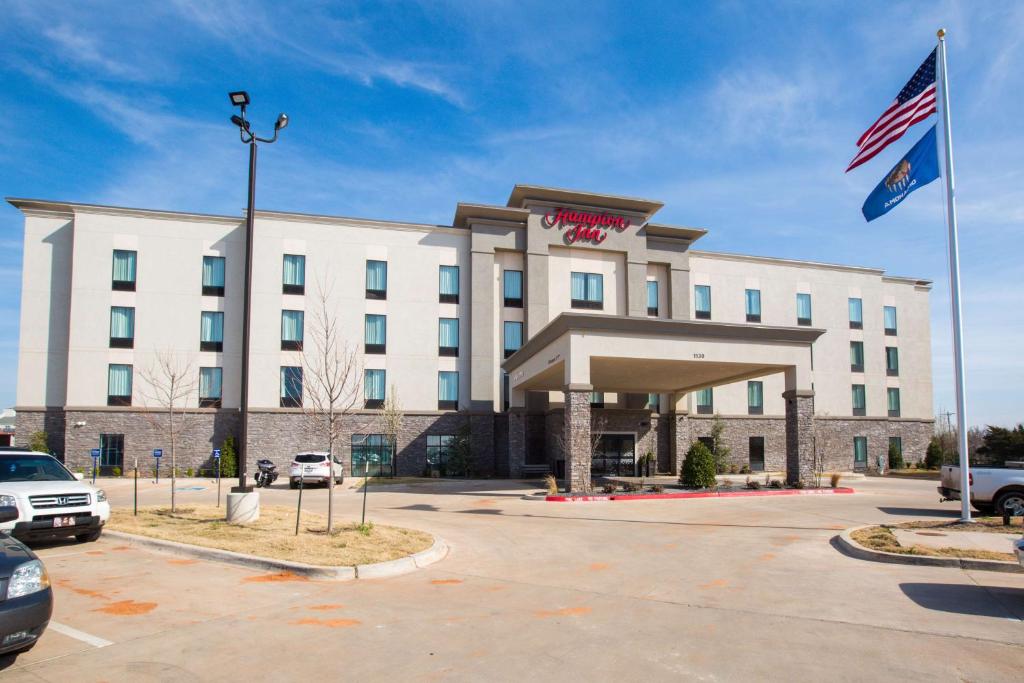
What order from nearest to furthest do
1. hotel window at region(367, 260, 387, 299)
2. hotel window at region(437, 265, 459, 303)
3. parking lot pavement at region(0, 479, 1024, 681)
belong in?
1. parking lot pavement at region(0, 479, 1024, 681)
2. hotel window at region(367, 260, 387, 299)
3. hotel window at region(437, 265, 459, 303)

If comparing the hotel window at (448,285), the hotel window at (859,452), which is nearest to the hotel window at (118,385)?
Result: the hotel window at (448,285)

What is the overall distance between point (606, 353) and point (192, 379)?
23.4 metres

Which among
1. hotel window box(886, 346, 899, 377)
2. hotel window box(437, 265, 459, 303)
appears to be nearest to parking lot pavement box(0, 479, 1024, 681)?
hotel window box(437, 265, 459, 303)

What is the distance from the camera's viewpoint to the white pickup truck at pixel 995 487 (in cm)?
1694

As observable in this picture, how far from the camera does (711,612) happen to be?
27.9 ft

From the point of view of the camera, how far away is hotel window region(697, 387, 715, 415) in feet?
142

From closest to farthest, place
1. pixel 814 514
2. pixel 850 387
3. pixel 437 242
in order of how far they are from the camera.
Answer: pixel 814 514, pixel 437 242, pixel 850 387

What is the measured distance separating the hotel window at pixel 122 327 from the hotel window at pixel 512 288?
19.8m

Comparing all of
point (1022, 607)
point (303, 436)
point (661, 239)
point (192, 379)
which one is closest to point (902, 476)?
point (661, 239)

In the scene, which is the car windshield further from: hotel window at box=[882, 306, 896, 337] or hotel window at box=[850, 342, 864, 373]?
hotel window at box=[882, 306, 896, 337]

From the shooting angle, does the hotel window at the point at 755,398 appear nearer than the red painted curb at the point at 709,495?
No

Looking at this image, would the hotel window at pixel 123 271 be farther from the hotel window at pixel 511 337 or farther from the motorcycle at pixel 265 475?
the hotel window at pixel 511 337

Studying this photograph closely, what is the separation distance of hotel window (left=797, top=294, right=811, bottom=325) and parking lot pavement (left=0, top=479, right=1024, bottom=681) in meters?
35.1

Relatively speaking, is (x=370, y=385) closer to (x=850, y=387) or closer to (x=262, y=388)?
(x=262, y=388)
